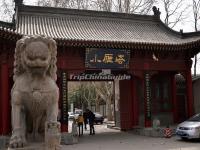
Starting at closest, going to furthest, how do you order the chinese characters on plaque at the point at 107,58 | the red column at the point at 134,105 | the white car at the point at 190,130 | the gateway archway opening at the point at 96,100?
the white car at the point at 190,130 → the chinese characters on plaque at the point at 107,58 → the red column at the point at 134,105 → the gateway archway opening at the point at 96,100

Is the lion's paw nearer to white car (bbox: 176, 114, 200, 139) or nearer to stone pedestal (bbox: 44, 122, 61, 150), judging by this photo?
stone pedestal (bbox: 44, 122, 61, 150)

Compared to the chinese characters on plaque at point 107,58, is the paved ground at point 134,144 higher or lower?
lower

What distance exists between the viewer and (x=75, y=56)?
1510 centimetres

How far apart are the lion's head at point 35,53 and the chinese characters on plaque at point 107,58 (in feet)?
33.0

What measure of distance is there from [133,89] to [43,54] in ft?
42.5

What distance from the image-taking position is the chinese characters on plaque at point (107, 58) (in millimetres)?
15047

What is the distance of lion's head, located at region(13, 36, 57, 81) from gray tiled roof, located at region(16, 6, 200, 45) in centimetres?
1089

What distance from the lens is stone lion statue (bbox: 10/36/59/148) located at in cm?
476

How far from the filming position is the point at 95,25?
1834 cm

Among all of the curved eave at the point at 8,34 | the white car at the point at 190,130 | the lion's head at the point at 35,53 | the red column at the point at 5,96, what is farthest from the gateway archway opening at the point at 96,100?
the lion's head at the point at 35,53

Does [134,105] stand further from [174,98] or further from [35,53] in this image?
[35,53]

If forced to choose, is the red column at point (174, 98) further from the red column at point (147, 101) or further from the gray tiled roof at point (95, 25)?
the red column at point (147, 101)

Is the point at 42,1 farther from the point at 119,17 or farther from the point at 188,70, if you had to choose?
the point at 188,70

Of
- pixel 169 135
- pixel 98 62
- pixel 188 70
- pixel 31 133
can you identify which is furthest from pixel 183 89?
pixel 31 133
